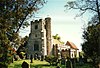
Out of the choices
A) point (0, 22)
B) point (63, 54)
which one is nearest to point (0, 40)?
point (0, 22)

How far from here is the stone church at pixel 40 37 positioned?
7094 cm

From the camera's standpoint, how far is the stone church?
70938 millimetres

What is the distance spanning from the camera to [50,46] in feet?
240

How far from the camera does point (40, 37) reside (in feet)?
235

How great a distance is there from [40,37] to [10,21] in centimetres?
4548

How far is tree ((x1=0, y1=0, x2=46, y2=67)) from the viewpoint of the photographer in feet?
81.8

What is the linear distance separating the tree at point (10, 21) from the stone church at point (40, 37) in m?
42.5

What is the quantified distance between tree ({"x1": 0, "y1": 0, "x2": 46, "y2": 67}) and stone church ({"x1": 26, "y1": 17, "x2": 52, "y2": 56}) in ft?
140

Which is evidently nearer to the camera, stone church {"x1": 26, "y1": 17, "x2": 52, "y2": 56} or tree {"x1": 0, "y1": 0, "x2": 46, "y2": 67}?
tree {"x1": 0, "y1": 0, "x2": 46, "y2": 67}

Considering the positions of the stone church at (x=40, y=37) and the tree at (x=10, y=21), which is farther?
the stone church at (x=40, y=37)

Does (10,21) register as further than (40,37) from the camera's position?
No

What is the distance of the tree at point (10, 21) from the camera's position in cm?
2494

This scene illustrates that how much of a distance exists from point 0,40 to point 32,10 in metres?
6.20

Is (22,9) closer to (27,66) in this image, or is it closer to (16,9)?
(16,9)
